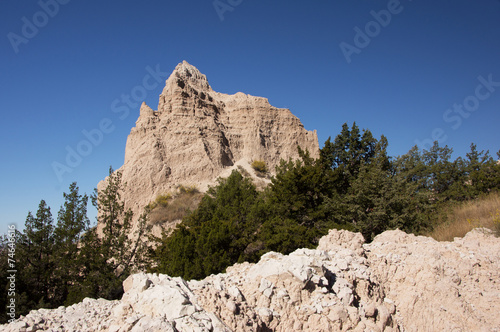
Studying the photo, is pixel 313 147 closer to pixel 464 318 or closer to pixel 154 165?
pixel 154 165

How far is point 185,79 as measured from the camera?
42906mm

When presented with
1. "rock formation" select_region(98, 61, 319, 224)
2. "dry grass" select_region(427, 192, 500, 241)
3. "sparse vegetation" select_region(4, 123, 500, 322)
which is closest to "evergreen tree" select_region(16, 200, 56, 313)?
"sparse vegetation" select_region(4, 123, 500, 322)

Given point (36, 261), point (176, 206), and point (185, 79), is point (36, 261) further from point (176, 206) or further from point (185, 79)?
point (185, 79)

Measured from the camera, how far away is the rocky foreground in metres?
3.52

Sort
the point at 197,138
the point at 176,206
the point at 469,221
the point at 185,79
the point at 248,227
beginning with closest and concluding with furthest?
1. the point at 469,221
2. the point at 248,227
3. the point at 176,206
4. the point at 197,138
5. the point at 185,79

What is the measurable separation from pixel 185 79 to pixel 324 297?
1695 inches

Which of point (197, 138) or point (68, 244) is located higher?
point (197, 138)

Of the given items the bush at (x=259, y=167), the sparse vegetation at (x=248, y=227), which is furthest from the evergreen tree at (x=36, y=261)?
the bush at (x=259, y=167)

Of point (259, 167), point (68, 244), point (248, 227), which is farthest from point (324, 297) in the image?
point (259, 167)

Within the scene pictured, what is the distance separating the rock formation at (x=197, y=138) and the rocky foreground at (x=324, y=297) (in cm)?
2240

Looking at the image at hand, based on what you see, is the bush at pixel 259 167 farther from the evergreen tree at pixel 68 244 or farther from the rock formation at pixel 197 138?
the evergreen tree at pixel 68 244

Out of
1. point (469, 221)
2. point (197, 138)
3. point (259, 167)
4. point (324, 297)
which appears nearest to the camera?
point (324, 297)

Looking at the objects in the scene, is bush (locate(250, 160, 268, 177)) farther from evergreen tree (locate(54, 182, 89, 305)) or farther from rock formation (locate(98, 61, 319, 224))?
evergreen tree (locate(54, 182, 89, 305))

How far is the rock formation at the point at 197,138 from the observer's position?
3212cm
